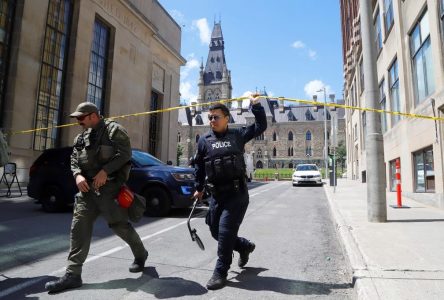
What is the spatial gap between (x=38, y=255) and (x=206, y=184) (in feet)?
9.73

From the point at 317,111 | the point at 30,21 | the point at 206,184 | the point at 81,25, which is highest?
the point at 317,111

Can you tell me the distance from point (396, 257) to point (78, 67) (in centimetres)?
1993

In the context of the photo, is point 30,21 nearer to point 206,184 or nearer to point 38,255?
point 38,255

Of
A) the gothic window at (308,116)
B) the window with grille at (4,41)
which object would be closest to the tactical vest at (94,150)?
the window with grille at (4,41)

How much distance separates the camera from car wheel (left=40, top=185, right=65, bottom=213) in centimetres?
894

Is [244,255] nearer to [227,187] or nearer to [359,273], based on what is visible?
[227,187]

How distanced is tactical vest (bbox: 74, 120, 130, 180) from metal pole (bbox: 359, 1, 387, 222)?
5145mm

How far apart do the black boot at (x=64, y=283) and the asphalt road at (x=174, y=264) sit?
2.8 inches

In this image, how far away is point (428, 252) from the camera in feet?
13.5

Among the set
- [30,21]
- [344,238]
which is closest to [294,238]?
[344,238]

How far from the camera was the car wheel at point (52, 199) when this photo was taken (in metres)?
8.94

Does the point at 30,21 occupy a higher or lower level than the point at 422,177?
higher

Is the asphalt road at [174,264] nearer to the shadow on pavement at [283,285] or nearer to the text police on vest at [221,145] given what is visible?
the shadow on pavement at [283,285]

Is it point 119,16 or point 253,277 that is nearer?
point 253,277
